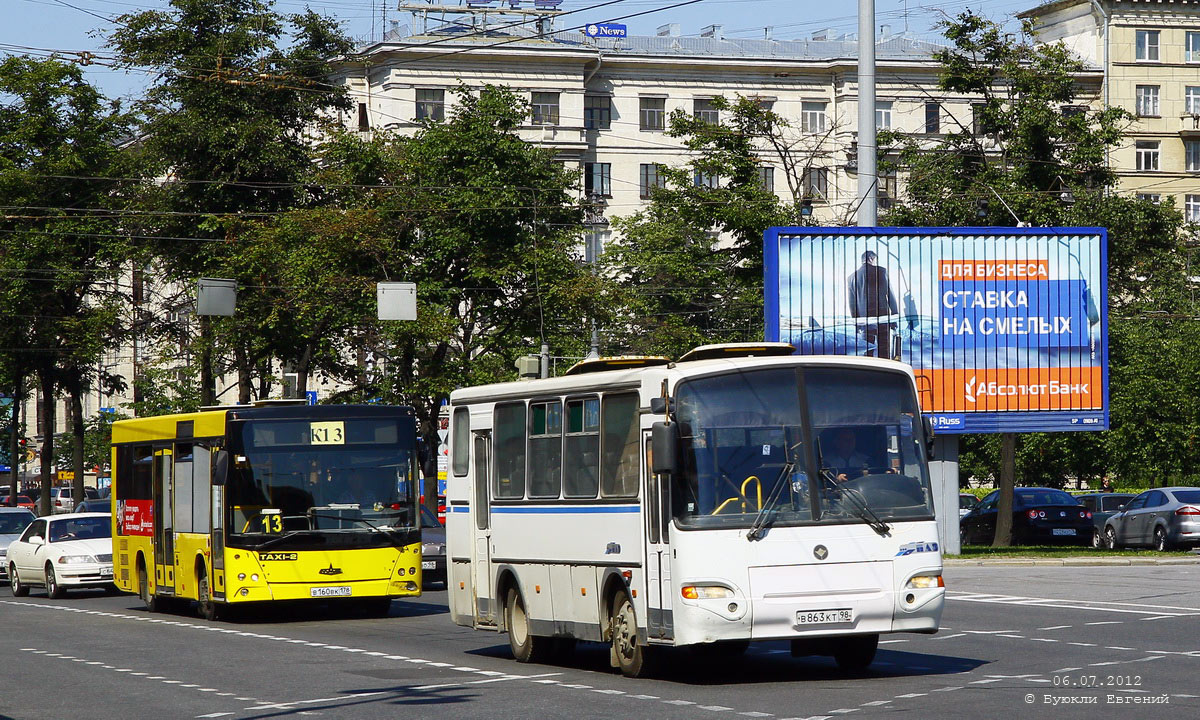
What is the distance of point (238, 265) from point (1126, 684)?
111 ft

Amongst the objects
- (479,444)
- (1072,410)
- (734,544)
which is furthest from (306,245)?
(734,544)

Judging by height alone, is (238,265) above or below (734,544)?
above

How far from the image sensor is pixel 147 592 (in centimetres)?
2541

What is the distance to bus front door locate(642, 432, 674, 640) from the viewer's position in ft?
42.8

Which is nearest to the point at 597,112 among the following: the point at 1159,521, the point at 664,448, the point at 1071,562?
the point at 1159,521

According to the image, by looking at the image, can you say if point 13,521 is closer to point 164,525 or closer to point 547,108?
point 164,525

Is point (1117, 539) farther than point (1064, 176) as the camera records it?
No

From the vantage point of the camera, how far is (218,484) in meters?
21.7

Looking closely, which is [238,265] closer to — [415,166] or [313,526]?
[415,166]

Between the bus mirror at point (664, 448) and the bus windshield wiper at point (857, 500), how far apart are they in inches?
46.3

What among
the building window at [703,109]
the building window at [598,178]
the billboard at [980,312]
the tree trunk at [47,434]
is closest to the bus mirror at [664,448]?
the billboard at [980,312]

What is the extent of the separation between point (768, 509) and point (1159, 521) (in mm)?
23442

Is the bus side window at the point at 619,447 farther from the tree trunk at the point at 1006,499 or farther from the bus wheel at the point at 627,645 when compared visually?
the tree trunk at the point at 1006,499

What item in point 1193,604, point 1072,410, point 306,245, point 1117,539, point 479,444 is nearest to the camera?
point 479,444
